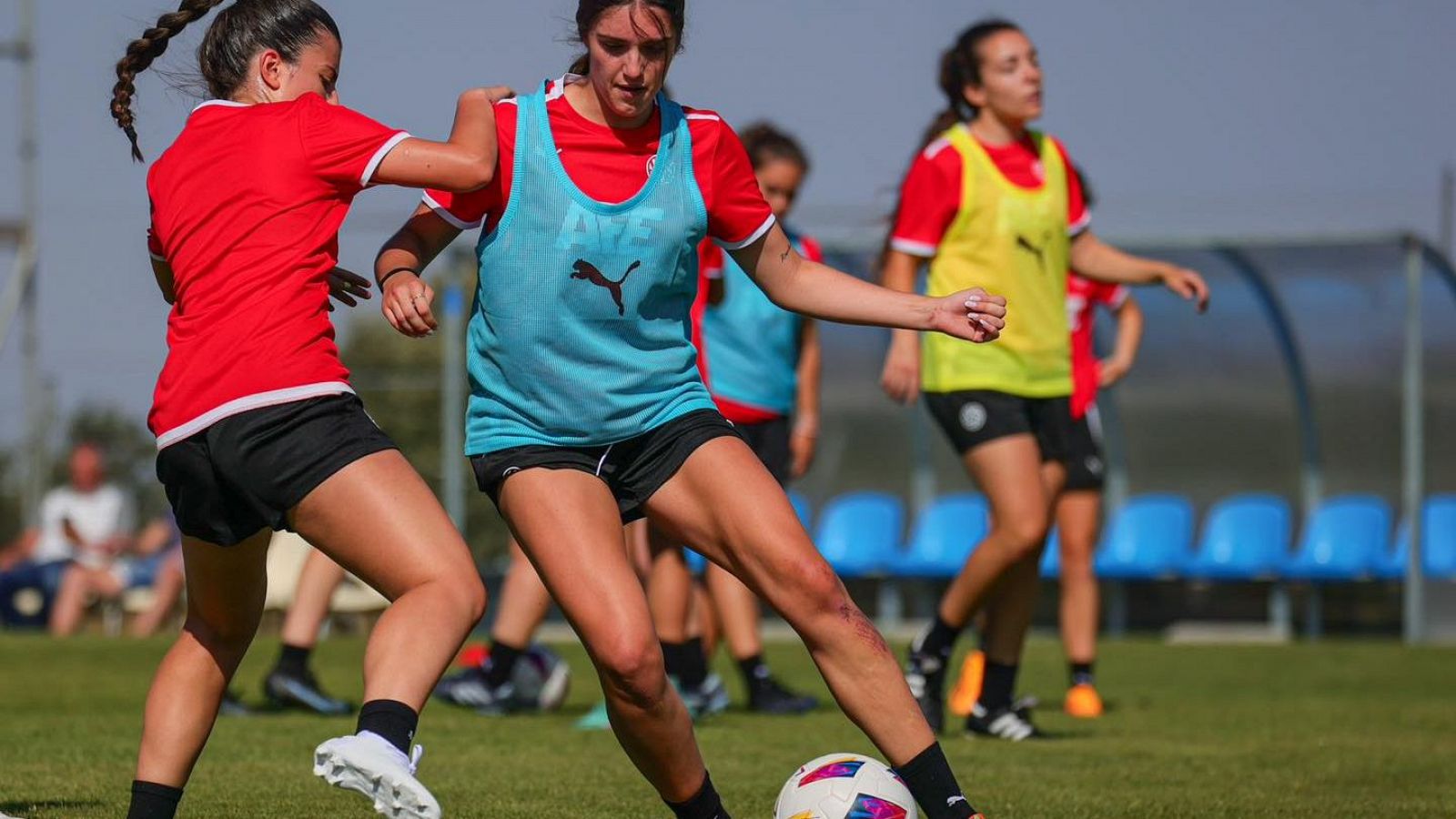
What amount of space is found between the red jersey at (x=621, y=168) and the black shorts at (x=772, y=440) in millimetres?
4268

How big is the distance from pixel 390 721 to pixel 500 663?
4997mm

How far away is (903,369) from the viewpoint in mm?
7094

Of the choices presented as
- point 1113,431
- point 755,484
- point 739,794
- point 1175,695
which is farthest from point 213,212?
point 1113,431

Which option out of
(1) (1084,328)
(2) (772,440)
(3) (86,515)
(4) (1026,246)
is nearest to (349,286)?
(4) (1026,246)

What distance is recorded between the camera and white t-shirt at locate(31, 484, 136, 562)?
18.1 metres

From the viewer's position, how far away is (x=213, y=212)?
173 inches

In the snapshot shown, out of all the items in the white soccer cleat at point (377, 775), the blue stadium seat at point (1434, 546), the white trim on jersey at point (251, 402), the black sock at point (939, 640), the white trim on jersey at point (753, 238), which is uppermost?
the white trim on jersey at point (753, 238)

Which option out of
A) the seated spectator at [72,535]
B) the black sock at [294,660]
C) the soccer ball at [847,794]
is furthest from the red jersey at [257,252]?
the seated spectator at [72,535]

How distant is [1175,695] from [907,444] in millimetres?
11057

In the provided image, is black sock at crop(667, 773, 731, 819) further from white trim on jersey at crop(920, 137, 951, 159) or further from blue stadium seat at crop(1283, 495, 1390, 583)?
blue stadium seat at crop(1283, 495, 1390, 583)

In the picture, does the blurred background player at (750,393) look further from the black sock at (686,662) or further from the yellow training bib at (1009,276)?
the yellow training bib at (1009,276)

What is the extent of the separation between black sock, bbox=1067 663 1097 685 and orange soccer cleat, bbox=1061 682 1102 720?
0.04 feet

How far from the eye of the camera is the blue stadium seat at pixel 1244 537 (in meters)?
18.6

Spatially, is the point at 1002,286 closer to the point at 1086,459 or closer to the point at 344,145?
the point at 1086,459
